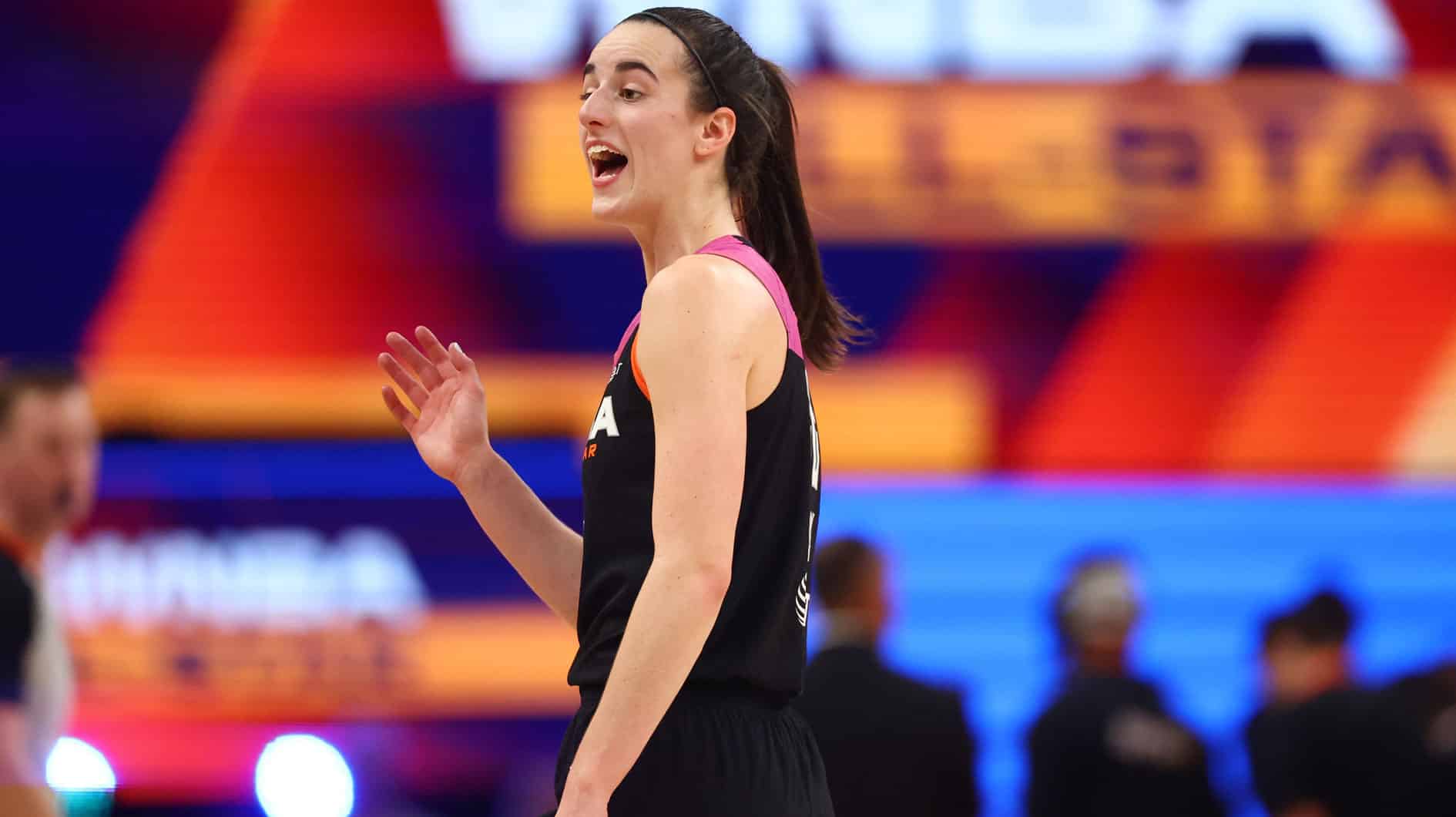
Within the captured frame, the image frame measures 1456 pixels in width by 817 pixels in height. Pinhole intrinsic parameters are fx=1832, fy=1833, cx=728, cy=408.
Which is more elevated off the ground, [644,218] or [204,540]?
[204,540]

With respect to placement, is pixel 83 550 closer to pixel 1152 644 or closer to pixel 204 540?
pixel 204 540

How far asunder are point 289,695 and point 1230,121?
5.17 m

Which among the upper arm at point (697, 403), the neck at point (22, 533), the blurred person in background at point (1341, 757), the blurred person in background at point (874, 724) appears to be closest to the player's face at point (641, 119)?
the upper arm at point (697, 403)

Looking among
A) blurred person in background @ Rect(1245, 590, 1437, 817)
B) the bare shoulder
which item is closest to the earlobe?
the bare shoulder

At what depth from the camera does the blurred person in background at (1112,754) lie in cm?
570

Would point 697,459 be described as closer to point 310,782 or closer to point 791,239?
point 791,239

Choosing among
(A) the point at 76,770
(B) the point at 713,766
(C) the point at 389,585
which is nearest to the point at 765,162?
(B) the point at 713,766

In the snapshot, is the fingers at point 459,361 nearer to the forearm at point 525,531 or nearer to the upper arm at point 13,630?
the forearm at point 525,531

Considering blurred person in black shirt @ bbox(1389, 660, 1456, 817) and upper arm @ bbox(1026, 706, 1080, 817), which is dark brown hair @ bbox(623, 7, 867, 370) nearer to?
upper arm @ bbox(1026, 706, 1080, 817)

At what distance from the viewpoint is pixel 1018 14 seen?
8.72 metres

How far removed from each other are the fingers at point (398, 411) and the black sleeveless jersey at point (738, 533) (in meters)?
0.51

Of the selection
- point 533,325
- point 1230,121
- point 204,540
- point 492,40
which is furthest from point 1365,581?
point 204,540

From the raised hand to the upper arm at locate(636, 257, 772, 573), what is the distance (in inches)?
22.3

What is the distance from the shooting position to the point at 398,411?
9.83 ft
